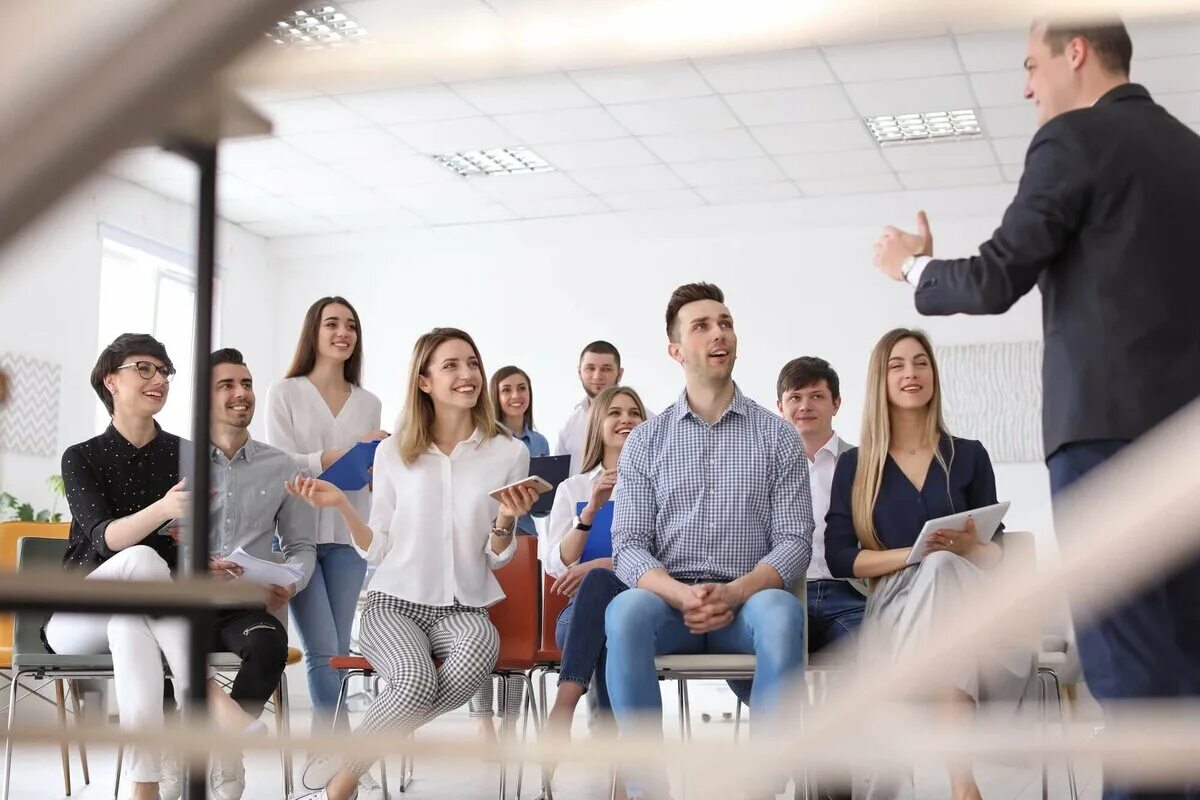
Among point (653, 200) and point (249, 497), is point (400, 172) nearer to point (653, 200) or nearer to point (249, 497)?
point (653, 200)

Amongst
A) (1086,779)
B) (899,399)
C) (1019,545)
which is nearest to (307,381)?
(899,399)

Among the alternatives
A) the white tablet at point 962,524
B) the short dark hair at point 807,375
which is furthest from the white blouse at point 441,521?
the white tablet at point 962,524

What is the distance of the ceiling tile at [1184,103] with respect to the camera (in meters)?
7.20

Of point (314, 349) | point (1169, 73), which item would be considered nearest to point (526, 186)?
point (1169, 73)

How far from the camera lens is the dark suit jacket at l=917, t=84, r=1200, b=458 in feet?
6.47

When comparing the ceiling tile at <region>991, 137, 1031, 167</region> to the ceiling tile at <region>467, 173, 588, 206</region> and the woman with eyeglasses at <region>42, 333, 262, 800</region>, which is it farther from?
the woman with eyeglasses at <region>42, 333, 262, 800</region>

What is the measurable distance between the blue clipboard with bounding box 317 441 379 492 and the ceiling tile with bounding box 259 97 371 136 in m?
3.59

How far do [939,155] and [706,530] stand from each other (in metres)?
5.34

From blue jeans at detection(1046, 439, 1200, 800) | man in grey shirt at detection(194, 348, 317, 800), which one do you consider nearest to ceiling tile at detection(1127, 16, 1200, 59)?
man in grey shirt at detection(194, 348, 317, 800)

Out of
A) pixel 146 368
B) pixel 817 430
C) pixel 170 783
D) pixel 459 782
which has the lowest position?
pixel 459 782

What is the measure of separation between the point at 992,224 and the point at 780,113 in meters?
2.01

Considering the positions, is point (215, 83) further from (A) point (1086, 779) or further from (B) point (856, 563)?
(A) point (1086, 779)

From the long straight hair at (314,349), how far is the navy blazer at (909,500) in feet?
6.02

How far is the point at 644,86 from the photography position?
7016 millimetres
